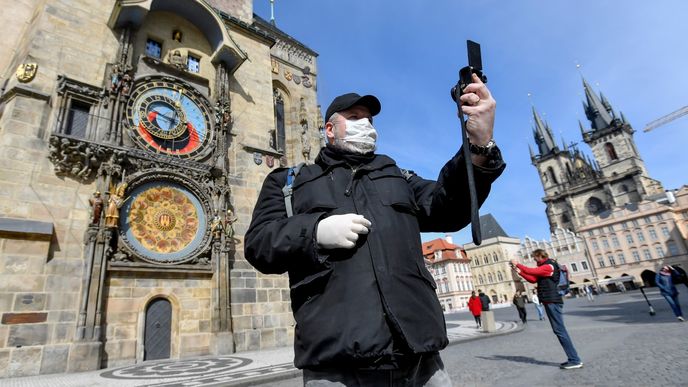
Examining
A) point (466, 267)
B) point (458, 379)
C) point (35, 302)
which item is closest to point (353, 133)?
point (458, 379)

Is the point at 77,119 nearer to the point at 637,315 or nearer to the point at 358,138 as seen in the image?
the point at 358,138

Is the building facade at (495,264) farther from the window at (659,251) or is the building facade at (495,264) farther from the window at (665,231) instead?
the window at (665,231)

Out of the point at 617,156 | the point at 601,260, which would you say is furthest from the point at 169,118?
the point at 617,156

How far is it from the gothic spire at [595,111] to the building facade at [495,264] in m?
29.2

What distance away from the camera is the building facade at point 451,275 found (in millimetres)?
59500

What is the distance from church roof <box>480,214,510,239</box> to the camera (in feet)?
227

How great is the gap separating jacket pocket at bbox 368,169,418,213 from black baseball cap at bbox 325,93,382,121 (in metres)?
0.40

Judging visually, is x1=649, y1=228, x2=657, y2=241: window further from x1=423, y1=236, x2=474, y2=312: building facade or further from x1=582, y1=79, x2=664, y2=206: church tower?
x1=423, y1=236, x2=474, y2=312: building facade

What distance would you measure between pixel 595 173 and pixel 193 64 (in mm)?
78377

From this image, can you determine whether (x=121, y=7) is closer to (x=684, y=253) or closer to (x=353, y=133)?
(x=353, y=133)

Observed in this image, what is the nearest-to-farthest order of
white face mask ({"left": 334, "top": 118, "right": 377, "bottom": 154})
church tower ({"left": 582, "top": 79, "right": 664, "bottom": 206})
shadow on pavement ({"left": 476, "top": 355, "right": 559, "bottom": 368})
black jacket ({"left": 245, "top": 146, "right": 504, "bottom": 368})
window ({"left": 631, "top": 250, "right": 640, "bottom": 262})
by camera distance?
black jacket ({"left": 245, "top": 146, "right": 504, "bottom": 368})
white face mask ({"left": 334, "top": 118, "right": 377, "bottom": 154})
shadow on pavement ({"left": 476, "top": 355, "right": 559, "bottom": 368})
window ({"left": 631, "top": 250, "right": 640, "bottom": 262})
church tower ({"left": 582, "top": 79, "right": 664, "bottom": 206})

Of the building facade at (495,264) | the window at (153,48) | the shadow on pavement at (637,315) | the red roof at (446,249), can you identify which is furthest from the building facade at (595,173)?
the window at (153,48)

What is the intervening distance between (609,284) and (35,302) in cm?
6171

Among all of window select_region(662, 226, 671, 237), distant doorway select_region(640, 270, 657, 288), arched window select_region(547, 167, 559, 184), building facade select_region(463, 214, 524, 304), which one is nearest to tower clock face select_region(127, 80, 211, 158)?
distant doorway select_region(640, 270, 657, 288)
